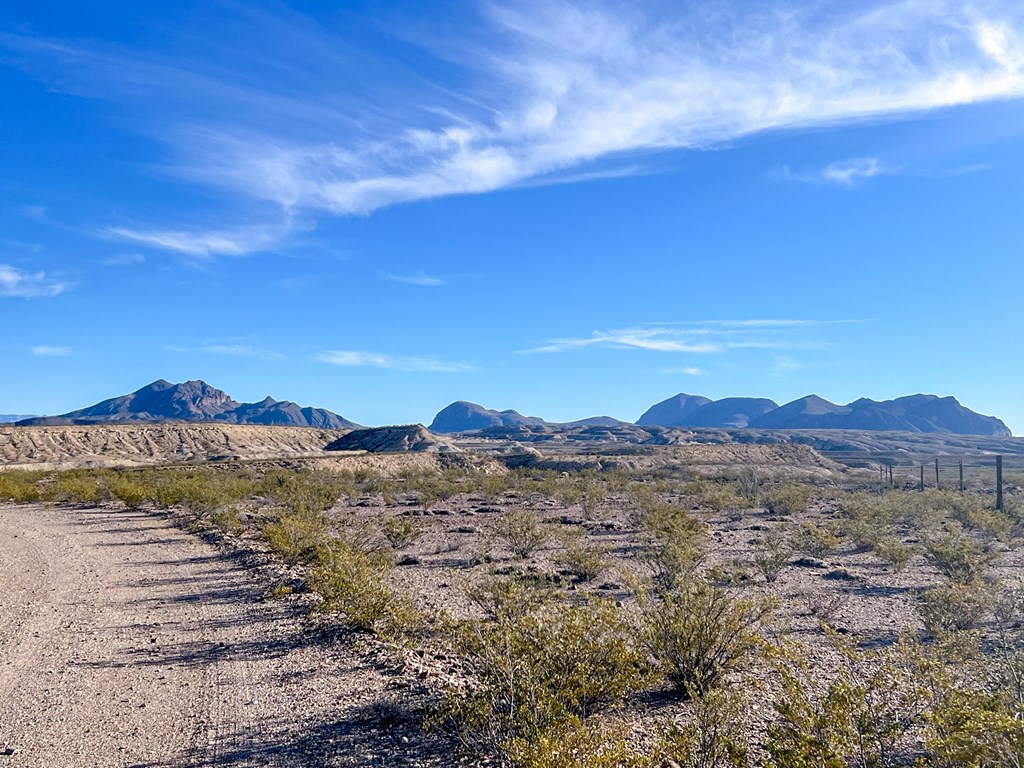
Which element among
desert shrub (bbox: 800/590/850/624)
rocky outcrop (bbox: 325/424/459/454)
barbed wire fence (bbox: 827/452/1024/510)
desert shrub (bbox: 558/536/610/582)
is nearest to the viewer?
desert shrub (bbox: 800/590/850/624)

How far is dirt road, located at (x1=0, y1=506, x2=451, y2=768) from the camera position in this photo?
7.48 m

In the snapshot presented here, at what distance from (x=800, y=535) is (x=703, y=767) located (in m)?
18.6

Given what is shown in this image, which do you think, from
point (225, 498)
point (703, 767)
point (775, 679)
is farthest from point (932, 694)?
point (225, 498)

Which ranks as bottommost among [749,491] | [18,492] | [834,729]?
[18,492]

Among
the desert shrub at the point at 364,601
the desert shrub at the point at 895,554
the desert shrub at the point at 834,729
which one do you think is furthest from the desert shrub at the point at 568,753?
the desert shrub at the point at 895,554

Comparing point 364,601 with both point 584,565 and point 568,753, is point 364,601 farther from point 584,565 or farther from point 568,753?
point 584,565

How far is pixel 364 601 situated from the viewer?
466 inches

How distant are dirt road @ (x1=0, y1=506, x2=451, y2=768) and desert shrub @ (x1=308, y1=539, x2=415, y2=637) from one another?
602mm

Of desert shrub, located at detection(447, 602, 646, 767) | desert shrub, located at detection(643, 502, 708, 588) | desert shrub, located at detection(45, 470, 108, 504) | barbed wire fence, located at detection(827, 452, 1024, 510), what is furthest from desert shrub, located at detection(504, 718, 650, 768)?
barbed wire fence, located at detection(827, 452, 1024, 510)

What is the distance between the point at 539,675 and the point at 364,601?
5.29 metres

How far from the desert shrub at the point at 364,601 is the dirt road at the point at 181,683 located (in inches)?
23.7

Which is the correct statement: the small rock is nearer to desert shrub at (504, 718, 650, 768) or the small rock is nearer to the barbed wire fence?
desert shrub at (504, 718, 650, 768)

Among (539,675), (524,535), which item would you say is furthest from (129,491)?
(539,675)

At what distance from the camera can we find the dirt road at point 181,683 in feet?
24.6
